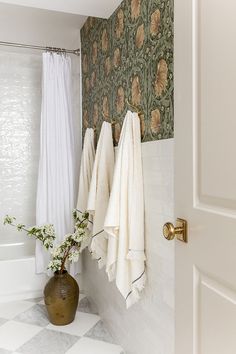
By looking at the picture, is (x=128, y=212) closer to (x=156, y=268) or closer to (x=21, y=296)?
(x=156, y=268)

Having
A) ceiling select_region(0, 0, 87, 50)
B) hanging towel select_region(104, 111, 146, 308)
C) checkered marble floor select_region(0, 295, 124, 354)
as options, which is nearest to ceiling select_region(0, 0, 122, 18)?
ceiling select_region(0, 0, 87, 50)

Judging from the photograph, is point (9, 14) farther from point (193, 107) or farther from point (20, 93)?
point (193, 107)

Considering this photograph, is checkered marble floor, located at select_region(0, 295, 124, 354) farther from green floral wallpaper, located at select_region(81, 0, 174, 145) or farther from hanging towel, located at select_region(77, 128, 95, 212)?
green floral wallpaper, located at select_region(81, 0, 174, 145)

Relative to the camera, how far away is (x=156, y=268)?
1.52 meters

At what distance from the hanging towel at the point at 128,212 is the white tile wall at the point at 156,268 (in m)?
0.04

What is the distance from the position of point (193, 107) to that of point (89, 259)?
1946 mm

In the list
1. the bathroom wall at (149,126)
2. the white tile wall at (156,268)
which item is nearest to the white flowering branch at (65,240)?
the bathroom wall at (149,126)

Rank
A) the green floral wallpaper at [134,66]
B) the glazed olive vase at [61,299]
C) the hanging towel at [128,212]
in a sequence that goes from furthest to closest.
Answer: the glazed olive vase at [61,299] < the hanging towel at [128,212] < the green floral wallpaper at [134,66]

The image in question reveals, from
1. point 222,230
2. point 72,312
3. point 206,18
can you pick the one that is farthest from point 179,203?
point 72,312

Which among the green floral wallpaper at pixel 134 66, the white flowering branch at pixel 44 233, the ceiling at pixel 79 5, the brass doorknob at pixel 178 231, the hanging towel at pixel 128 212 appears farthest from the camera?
the white flowering branch at pixel 44 233

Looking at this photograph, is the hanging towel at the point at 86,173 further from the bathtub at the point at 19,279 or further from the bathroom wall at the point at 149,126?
the bathtub at the point at 19,279

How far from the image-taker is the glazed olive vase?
220 centimetres

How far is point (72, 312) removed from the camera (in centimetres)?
225

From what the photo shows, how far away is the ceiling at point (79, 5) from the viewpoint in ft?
6.28
